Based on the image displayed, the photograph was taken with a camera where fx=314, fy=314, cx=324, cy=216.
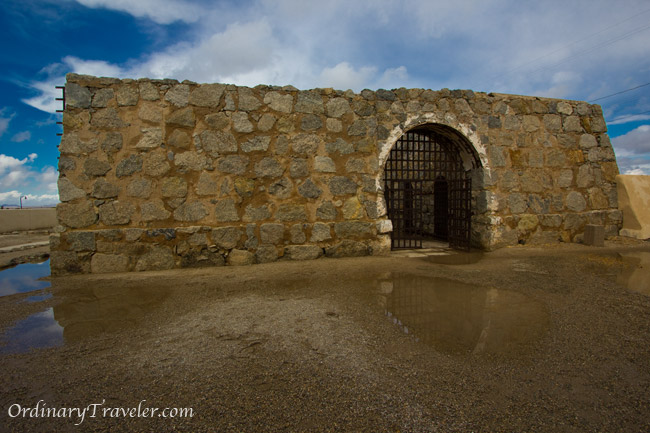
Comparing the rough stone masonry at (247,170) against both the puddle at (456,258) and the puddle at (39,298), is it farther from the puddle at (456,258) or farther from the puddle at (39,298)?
the puddle at (39,298)

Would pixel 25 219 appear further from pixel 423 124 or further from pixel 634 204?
pixel 634 204

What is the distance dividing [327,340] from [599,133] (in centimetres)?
728

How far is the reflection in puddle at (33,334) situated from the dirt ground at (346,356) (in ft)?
0.17

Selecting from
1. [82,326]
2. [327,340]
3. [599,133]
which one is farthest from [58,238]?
[599,133]

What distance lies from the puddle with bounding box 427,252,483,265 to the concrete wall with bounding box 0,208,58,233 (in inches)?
404

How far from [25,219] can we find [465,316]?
515 inches

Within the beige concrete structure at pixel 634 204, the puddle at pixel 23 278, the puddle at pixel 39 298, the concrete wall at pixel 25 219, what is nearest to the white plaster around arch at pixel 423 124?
the beige concrete structure at pixel 634 204

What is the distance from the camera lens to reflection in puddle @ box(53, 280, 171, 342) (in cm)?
254

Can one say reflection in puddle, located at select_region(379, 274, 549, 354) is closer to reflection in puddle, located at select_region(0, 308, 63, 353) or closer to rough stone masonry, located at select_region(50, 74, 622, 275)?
rough stone masonry, located at select_region(50, 74, 622, 275)

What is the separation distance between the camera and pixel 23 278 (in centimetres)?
432

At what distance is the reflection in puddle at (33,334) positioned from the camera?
7.35 ft

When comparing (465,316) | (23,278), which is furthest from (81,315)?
(465,316)

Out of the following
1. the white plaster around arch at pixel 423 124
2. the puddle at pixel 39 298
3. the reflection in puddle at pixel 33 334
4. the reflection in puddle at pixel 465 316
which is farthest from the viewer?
the white plaster around arch at pixel 423 124

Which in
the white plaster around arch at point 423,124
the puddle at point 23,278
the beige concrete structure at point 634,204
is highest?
the white plaster around arch at point 423,124
